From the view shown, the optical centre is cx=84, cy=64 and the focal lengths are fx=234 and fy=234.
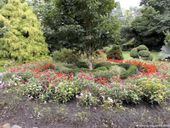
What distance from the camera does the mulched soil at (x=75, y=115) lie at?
13.8 feet

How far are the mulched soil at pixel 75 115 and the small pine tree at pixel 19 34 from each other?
4.74m

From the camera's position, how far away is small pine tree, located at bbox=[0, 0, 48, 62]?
931cm

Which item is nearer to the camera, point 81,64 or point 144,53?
point 81,64

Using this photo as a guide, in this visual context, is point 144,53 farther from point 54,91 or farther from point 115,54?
point 54,91

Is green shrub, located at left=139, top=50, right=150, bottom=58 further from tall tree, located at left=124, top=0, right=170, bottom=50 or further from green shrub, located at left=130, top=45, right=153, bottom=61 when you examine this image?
tall tree, located at left=124, top=0, right=170, bottom=50

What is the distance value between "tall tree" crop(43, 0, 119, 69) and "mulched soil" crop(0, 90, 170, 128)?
2.91m

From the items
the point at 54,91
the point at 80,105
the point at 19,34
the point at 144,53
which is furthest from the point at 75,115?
the point at 144,53

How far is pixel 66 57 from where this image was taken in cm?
908

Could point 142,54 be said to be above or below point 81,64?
below

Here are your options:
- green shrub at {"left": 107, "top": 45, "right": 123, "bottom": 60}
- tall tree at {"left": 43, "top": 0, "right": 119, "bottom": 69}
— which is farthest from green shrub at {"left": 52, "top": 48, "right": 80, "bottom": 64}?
green shrub at {"left": 107, "top": 45, "right": 123, "bottom": 60}

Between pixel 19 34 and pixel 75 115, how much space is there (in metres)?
6.10

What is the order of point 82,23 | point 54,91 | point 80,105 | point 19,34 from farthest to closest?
point 19,34
point 82,23
point 54,91
point 80,105

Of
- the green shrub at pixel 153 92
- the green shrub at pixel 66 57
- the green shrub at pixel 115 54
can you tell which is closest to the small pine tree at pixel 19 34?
the green shrub at pixel 66 57

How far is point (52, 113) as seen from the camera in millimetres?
4453
